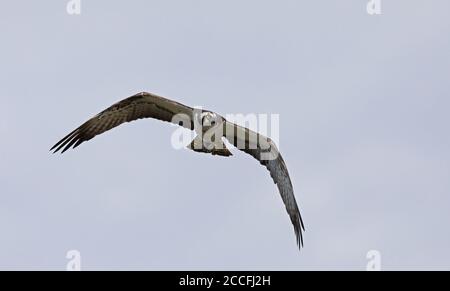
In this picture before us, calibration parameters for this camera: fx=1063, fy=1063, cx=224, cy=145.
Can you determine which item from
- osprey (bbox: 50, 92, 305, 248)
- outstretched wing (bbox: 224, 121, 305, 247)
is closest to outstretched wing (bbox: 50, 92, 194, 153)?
osprey (bbox: 50, 92, 305, 248)

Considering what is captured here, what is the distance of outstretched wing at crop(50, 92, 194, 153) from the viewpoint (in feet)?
66.8

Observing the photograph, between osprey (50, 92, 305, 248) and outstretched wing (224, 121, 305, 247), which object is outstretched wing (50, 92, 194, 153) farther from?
outstretched wing (224, 121, 305, 247)

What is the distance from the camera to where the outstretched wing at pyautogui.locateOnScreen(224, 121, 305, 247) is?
68.7 ft

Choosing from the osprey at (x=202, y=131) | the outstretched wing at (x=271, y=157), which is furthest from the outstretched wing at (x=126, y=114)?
the outstretched wing at (x=271, y=157)

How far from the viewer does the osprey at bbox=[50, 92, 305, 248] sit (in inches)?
798

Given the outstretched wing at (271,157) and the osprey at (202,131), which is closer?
the osprey at (202,131)

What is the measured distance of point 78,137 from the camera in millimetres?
20516

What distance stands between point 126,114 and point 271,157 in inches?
117

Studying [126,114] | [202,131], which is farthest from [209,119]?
[126,114]

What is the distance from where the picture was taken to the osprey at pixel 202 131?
20266 mm

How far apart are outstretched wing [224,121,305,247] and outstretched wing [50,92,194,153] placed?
3.43ft

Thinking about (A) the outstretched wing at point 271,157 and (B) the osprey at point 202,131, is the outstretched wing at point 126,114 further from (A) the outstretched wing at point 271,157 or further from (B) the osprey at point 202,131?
(A) the outstretched wing at point 271,157

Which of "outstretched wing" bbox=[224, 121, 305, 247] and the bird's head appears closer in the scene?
the bird's head
